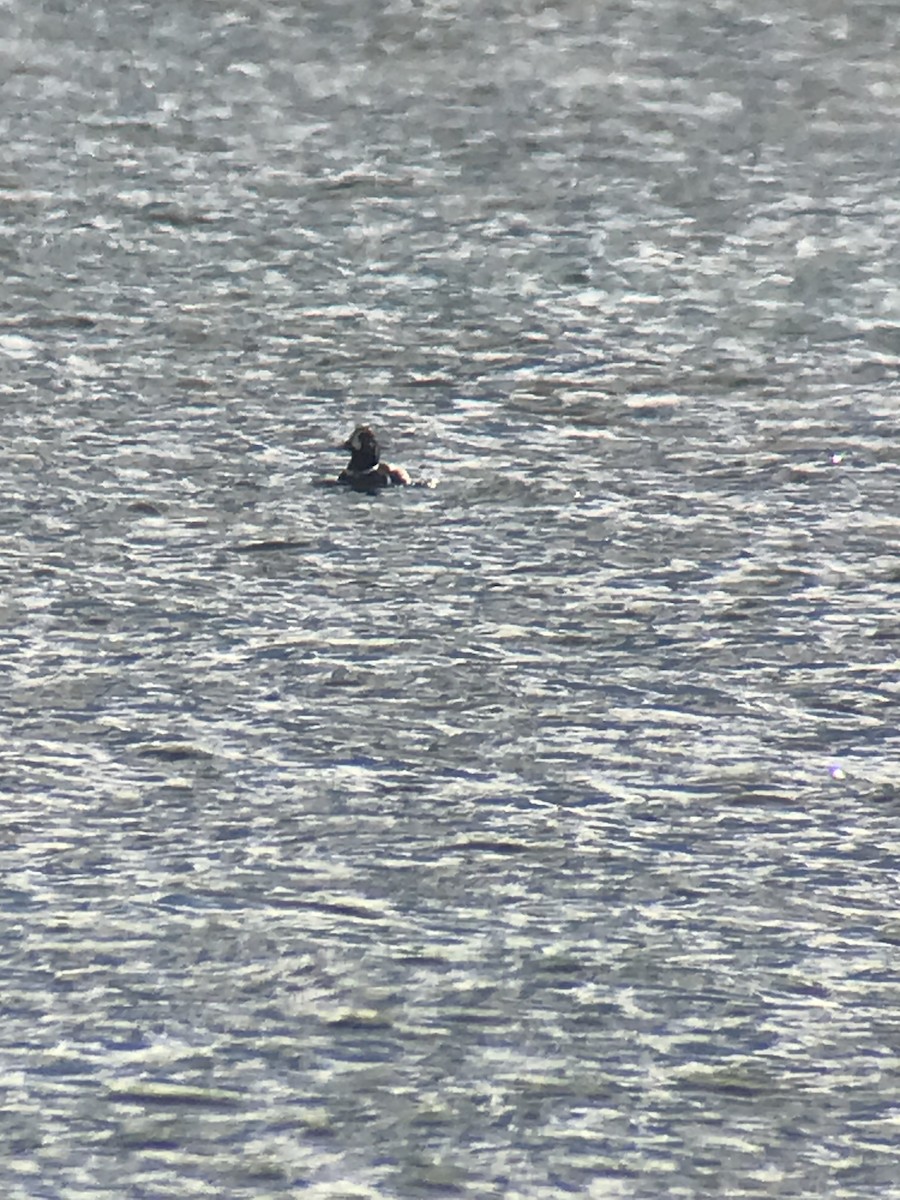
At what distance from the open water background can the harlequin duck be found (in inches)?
5.2

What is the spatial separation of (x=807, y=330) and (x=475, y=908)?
853 cm

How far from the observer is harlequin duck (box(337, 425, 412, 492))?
1528 cm

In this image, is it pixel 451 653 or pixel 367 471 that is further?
pixel 367 471

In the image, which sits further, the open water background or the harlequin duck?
the harlequin duck

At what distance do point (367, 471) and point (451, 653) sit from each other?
8.14ft

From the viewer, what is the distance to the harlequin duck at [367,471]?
602 inches

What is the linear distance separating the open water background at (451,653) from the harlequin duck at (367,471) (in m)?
0.13

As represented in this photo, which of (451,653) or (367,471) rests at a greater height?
(367,471)

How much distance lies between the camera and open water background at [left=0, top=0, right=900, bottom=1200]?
9398 mm

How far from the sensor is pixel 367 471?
50.2 feet

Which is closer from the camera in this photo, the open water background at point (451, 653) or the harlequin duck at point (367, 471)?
the open water background at point (451, 653)

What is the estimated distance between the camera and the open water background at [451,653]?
940 cm

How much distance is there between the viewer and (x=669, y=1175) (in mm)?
8898

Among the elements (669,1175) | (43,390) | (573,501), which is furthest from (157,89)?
(669,1175)
